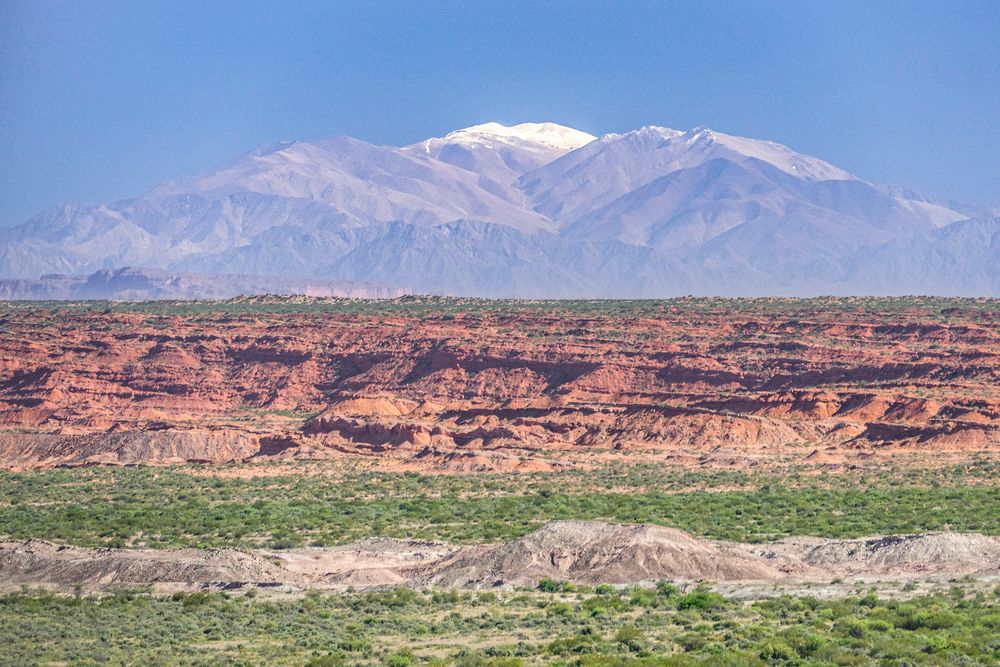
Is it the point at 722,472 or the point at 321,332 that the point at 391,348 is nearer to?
the point at 321,332

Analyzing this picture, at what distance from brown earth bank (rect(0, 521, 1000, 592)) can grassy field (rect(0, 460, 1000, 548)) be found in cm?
469

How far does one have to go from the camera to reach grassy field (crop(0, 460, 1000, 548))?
4981 cm

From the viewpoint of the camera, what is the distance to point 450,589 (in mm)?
39438

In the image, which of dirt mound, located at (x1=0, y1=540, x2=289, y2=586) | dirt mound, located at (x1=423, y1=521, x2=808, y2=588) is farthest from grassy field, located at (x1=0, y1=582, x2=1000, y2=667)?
dirt mound, located at (x1=0, y1=540, x2=289, y2=586)

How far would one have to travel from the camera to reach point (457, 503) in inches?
2334

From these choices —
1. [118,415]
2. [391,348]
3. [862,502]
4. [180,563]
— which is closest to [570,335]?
[391,348]

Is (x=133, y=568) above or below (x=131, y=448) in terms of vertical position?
below

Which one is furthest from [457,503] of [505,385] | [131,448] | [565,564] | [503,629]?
[505,385]

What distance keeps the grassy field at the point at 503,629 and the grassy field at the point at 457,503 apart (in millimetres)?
10795

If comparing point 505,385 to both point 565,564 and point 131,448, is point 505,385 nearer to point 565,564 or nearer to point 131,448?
point 131,448

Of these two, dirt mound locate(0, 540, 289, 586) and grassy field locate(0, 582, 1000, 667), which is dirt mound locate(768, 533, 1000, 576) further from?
dirt mound locate(0, 540, 289, 586)

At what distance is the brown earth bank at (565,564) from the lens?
39688mm

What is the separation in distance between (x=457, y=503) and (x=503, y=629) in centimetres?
2558

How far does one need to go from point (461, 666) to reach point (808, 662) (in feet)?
20.9
